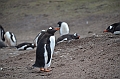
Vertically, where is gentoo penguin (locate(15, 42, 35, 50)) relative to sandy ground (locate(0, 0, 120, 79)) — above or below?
below

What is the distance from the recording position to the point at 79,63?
8.16 meters

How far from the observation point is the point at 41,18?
76.4 feet

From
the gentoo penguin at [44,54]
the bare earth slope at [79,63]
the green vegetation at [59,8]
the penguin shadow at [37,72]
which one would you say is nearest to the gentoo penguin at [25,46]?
the bare earth slope at [79,63]

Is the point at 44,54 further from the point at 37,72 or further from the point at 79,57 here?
the point at 79,57

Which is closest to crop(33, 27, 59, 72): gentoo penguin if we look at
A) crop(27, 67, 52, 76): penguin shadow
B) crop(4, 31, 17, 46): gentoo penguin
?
crop(27, 67, 52, 76): penguin shadow

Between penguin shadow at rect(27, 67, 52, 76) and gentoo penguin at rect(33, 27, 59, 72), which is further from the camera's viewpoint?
gentoo penguin at rect(33, 27, 59, 72)

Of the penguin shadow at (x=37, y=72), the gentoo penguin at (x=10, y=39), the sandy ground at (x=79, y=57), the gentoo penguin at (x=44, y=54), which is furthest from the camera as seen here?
the gentoo penguin at (x=10, y=39)

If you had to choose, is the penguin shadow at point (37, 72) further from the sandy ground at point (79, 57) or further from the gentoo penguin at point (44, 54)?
the gentoo penguin at point (44, 54)

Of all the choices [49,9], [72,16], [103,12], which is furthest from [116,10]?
[49,9]

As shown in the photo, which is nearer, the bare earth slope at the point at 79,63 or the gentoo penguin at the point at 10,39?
the bare earth slope at the point at 79,63

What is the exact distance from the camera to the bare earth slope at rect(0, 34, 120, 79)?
6973 millimetres

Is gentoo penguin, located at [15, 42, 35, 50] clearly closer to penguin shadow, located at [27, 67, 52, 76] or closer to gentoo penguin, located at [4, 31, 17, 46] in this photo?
gentoo penguin, located at [4, 31, 17, 46]

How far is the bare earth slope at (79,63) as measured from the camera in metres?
6.97

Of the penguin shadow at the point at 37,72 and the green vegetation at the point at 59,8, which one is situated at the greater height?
the green vegetation at the point at 59,8
